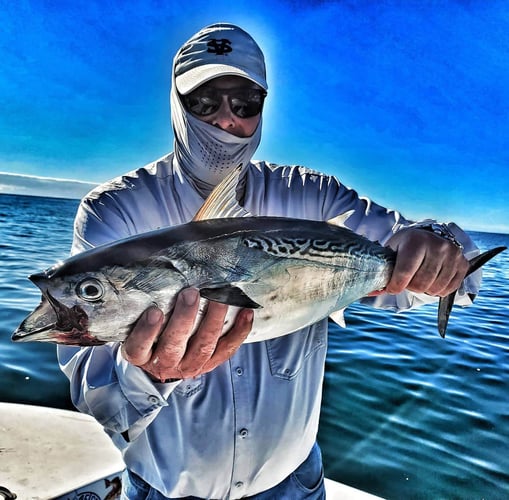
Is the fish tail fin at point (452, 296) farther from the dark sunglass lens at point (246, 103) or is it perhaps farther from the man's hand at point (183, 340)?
the dark sunglass lens at point (246, 103)

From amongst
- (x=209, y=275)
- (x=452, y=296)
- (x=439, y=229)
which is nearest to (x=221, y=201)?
(x=209, y=275)

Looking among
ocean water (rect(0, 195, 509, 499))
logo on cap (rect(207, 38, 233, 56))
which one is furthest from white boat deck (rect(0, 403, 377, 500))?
logo on cap (rect(207, 38, 233, 56))

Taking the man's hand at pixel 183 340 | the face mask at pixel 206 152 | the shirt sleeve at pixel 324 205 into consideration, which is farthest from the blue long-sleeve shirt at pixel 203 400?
the shirt sleeve at pixel 324 205

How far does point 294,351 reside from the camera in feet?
6.70

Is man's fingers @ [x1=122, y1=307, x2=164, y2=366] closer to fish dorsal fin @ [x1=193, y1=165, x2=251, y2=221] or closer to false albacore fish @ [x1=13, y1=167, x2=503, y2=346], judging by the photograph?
false albacore fish @ [x1=13, y1=167, x2=503, y2=346]

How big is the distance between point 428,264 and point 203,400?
3.61 ft

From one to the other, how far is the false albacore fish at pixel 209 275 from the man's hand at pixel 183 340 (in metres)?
0.04

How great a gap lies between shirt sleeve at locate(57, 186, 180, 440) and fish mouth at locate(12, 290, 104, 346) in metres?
0.26

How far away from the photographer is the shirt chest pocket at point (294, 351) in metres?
2.02

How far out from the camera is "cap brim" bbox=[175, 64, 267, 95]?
2.17 metres

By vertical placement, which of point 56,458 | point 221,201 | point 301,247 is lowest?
point 56,458

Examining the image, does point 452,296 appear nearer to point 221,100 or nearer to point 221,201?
point 221,201

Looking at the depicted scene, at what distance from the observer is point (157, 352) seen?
157 cm

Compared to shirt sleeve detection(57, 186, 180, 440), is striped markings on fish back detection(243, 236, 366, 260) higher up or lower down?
higher up
